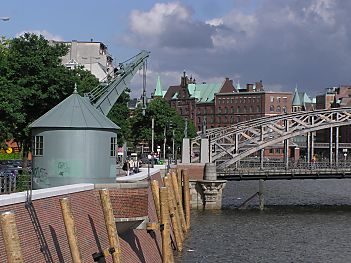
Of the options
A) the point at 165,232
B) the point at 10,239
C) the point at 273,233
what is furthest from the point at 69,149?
the point at 273,233

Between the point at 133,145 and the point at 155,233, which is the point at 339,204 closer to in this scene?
the point at 155,233

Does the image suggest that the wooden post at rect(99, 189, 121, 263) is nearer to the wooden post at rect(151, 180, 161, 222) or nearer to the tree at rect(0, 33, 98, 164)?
the wooden post at rect(151, 180, 161, 222)

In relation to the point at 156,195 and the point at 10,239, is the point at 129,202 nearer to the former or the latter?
the point at 156,195

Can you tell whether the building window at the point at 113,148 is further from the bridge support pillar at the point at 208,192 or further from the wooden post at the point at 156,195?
the bridge support pillar at the point at 208,192

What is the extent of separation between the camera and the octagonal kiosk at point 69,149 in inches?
1122

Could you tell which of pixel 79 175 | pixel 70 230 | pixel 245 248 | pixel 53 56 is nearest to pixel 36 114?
pixel 53 56

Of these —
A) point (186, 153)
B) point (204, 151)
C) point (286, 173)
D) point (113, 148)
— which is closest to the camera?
Answer: point (113, 148)

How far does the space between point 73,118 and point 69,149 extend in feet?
4.81

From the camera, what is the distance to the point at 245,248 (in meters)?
46.8

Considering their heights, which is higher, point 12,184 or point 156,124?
point 156,124

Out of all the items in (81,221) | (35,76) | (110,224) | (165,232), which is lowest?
(165,232)

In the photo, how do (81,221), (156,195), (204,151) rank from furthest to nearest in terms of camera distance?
(204,151)
(156,195)
(81,221)

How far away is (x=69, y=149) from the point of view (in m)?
28.6

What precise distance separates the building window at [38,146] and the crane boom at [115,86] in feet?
56.7
